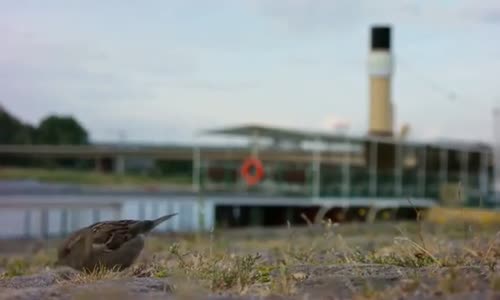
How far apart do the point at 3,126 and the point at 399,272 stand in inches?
2733

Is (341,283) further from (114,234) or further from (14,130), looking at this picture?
(14,130)

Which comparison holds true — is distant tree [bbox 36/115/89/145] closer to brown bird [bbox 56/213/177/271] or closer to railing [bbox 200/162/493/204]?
railing [bbox 200/162/493/204]

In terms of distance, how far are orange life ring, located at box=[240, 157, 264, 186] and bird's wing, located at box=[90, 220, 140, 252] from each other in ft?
112

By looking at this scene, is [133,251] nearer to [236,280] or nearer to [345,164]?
[236,280]

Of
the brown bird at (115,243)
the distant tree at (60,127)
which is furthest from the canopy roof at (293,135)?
the brown bird at (115,243)

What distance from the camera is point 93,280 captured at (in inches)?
247

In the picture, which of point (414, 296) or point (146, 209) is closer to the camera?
point (414, 296)

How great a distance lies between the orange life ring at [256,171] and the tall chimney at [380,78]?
19.0 meters

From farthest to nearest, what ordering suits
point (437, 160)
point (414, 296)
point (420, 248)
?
point (437, 160) → point (420, 248) → point (414, 296)

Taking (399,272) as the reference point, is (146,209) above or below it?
below

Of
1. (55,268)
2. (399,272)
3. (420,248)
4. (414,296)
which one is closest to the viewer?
(414,296)

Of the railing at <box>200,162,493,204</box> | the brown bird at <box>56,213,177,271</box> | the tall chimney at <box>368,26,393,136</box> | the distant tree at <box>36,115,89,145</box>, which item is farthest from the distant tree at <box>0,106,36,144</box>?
the brown bird at <box>56,213,177,271</box>

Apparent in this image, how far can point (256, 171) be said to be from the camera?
4181cm

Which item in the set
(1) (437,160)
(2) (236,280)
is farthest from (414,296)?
(1) (437,160)
